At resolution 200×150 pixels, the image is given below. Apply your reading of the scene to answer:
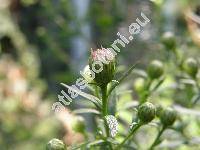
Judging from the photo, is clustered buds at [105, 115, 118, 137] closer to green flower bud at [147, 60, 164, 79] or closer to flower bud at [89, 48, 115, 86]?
flower bud at [89, 48, 115, 86]

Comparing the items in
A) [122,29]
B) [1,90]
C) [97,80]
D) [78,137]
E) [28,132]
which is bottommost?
[97,80]

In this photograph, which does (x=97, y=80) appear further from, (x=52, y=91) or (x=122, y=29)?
(x=52, y=91)

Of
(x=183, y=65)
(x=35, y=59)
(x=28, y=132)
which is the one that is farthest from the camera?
(x=35, y=59)

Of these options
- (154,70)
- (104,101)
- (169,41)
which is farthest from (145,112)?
(169,41)

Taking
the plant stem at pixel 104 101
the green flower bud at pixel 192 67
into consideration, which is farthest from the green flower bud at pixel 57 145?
the green flower bud at pixel 192 67

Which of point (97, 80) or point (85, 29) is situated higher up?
point (85, 29)

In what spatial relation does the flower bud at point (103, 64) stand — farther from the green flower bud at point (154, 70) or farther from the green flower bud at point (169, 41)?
the green flower bud at point (169, 41)

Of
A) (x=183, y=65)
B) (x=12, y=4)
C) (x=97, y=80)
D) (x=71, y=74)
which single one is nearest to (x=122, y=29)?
(x=71, y=74)
